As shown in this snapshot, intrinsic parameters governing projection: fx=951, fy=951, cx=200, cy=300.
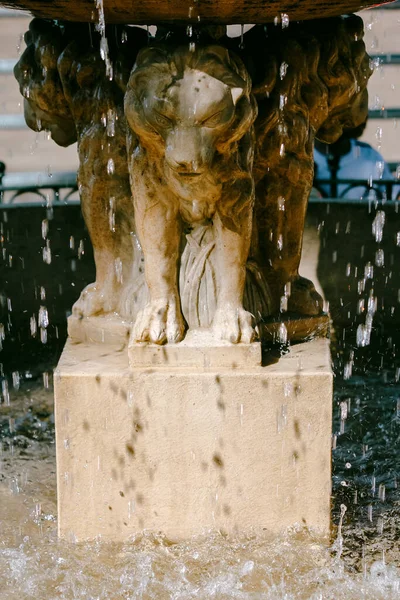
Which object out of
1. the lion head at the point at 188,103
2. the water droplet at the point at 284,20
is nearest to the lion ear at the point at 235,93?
the lion head at the point at 188,103

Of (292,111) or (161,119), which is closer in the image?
(161,119)

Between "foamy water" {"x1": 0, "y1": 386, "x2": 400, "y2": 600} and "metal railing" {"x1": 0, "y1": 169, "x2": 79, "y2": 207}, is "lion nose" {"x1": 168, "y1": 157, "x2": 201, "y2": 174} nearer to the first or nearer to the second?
"foamy water" {"x1": 0, "y1": 386, "x2": 400, "y2": 600}

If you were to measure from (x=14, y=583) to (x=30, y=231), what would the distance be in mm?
2665

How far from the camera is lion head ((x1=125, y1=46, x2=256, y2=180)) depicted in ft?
8.05

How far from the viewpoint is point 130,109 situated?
250 centimetres

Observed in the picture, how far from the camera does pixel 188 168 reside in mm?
2488

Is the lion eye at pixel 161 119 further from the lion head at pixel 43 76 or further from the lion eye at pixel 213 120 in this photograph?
the lion head at pixel 43 76

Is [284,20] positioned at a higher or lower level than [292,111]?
higher

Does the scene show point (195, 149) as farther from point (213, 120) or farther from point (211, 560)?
point (211, 560)

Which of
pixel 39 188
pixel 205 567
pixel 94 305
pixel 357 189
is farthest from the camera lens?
pixel 357 189

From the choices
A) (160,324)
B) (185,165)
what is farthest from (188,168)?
(160,324)

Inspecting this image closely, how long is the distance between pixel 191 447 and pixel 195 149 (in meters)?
0.85

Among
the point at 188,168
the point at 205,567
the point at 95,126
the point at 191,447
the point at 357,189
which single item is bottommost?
the point at 205,567

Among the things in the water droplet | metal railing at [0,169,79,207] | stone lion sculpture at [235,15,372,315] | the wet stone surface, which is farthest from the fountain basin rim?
metal railing at [0,169,79,207]
